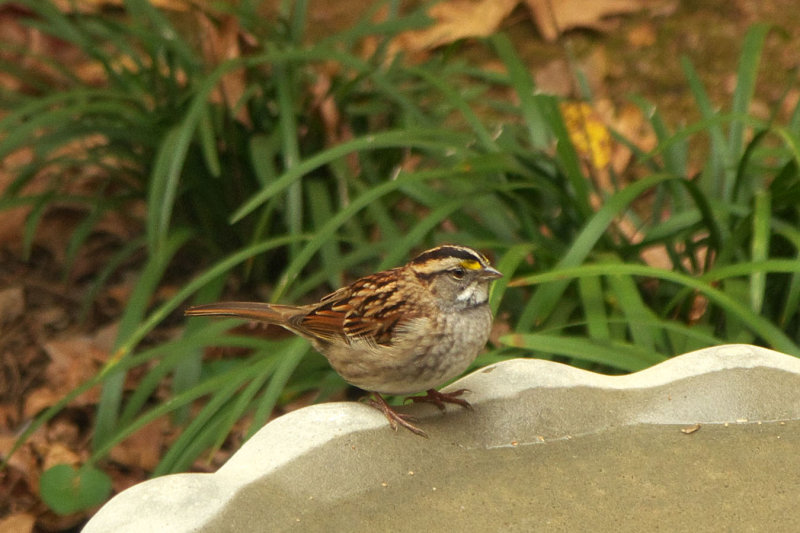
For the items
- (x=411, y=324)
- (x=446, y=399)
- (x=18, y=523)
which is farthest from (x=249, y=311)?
(x=18, y=523)

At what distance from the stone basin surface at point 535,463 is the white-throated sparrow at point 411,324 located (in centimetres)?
19

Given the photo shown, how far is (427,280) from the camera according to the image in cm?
281

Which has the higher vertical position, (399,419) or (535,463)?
(399,419)

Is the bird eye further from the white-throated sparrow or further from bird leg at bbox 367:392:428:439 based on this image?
bird leg at bbox 367:392:428:439

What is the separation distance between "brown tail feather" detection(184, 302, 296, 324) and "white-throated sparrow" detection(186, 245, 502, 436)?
123mm

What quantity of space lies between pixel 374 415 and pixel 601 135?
9.90ft

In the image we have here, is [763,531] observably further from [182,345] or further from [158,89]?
[158,89]

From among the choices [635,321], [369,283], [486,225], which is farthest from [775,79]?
[369,283]

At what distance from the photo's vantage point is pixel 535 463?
2336 mm

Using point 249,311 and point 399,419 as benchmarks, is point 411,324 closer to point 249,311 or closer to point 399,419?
point 399,419

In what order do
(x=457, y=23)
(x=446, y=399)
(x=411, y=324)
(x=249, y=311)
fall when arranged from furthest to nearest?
(x=457, y=23) < (x=249, y=311) < (x=411, y=324) < (x=446, y=399)

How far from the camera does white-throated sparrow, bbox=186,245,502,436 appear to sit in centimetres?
Answer: 268

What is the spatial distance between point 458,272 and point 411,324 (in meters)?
0.19

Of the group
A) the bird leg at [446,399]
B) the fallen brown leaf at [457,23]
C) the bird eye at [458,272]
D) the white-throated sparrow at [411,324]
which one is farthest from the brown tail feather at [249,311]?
the fallen brown leaf at [457,23]
